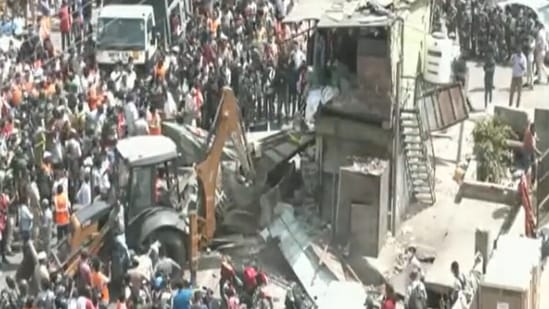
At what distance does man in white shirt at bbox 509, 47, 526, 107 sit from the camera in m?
30.9

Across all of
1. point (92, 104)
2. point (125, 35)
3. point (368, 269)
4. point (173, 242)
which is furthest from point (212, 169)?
point (125, 35)

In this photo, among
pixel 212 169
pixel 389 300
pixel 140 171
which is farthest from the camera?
pixel 212 169

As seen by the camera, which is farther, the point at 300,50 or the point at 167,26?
the point at 167,26

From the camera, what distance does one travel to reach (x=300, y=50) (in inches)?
1224

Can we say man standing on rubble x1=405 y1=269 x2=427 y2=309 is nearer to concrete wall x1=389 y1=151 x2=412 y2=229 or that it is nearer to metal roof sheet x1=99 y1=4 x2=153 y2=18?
concrete wall x1=389 y1=151 x2=412 y2=229

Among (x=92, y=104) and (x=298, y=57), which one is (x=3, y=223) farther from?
(x=298, y=57)

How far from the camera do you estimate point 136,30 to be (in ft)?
113

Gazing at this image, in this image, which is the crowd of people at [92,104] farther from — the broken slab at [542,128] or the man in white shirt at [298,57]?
the broken slab at [542,128]

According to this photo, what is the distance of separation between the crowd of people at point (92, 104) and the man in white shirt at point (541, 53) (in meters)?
5.34

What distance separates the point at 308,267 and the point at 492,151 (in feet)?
14.4

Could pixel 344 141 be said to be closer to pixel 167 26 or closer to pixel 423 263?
pixel 423 263

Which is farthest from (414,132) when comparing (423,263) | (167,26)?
(167,26)

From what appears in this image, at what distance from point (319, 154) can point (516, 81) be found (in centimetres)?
718

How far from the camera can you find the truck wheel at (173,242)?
2386 cm
